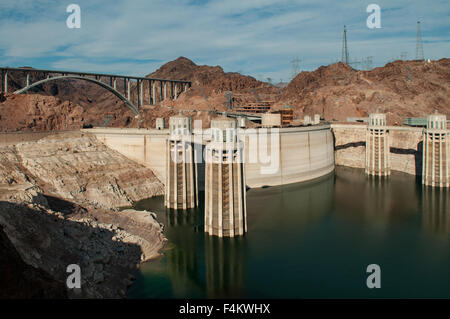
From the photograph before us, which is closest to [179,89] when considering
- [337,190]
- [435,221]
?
[337,190]

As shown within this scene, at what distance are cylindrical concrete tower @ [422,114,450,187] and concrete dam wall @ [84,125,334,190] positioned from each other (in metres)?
15.0

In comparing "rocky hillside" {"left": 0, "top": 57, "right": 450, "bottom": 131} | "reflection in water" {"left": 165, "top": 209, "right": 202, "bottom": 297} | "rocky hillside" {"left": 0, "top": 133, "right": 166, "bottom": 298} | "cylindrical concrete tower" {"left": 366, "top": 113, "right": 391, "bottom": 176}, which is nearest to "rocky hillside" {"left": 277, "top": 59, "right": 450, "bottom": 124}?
"rocky hillside" {"left": 0, "top": 57, "right": 450, "bottom": 131}

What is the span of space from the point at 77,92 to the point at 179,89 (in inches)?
2498

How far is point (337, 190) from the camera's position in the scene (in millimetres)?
50469

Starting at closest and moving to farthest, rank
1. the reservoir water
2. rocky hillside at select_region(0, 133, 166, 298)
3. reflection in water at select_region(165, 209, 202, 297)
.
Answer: rocky hillside at select_region(0, 133, 166, 298) < the reservoir water < reflection in water at select_region(165, 209, 202, 297)

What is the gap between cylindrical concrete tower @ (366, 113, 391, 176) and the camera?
5834 cm

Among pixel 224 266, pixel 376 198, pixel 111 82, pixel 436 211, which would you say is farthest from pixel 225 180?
pixel 111 82

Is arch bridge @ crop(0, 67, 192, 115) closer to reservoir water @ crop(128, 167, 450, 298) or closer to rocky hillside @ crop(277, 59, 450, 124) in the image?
rocky hillside @ crop(277, 59, 450, 124)

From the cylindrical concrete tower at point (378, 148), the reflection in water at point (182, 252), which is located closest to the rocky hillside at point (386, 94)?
the cylindrical concrete tower at point (378, 148)

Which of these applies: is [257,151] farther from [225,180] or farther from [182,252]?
[182,252]

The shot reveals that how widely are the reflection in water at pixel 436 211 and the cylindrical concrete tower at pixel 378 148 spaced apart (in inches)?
354

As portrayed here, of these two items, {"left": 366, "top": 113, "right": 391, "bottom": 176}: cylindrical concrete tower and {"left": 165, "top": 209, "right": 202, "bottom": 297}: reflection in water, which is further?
{"left": 366, "top": 113, "right": 391, "bottom": 176}: cylindrical concrete tower
